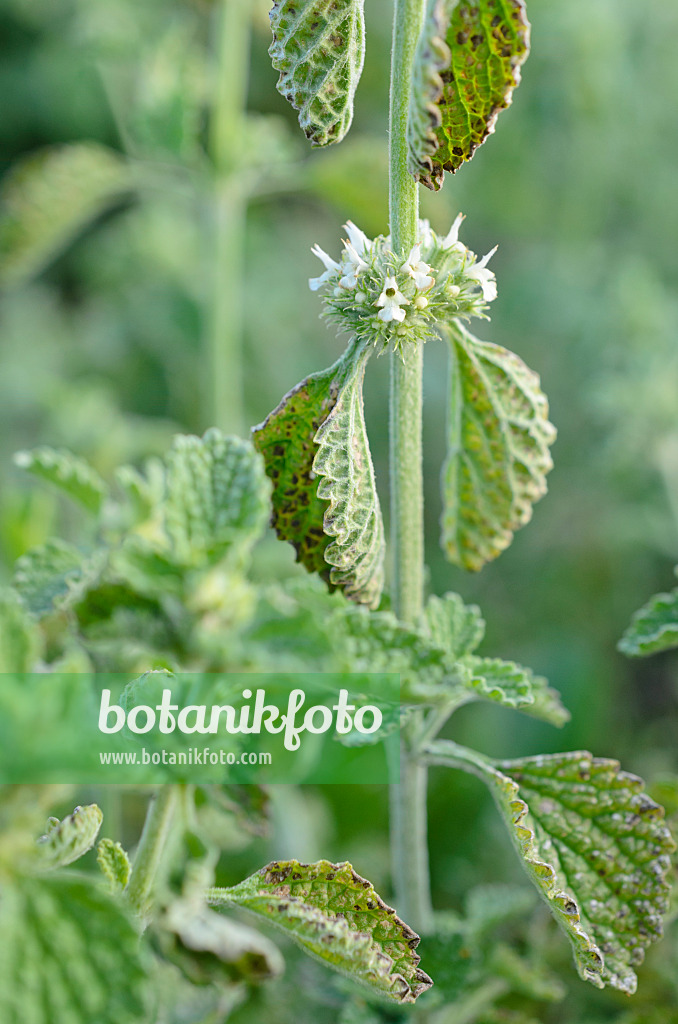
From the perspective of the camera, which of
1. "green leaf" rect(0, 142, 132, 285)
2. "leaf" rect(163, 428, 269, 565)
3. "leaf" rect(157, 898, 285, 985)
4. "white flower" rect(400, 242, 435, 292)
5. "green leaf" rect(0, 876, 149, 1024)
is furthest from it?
"green leaf" rect(0, 142, 132, 285)

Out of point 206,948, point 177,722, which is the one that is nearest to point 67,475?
point 177,722

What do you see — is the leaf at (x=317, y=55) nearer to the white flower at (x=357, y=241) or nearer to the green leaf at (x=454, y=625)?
the white flower at (x=357, y=241)

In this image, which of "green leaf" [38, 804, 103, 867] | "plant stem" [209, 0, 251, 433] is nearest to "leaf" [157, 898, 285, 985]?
"green leaf" [38, 804, 103, 867]

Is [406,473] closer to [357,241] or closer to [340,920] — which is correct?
[357,241]

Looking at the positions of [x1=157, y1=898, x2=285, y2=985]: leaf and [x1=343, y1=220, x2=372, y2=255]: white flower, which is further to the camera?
Result: [x1=157, y1=898, x2=285, y2=985]: leaf

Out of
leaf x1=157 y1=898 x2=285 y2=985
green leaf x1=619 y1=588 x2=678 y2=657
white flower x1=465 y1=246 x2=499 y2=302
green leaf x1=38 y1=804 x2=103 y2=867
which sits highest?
white flower x1=465 y1=246 x2=499 y2=302

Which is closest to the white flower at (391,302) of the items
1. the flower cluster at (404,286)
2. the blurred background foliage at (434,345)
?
the flower cluster at (404,286)

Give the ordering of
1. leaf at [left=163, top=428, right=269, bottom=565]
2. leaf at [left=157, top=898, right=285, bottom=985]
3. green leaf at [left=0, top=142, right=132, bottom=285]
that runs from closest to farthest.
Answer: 1. leaf at [left=163, top=428, right=269, bottom=565]
2. leaf at [left=157, top=898, right=285, bottom=985]
3. green leaf at [left=0, top=142, right=132, bottom=285]

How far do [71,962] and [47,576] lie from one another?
1.73ft

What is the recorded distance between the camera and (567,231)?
9.39 feet

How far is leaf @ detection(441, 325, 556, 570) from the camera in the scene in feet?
3.33

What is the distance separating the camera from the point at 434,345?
316 centimetres

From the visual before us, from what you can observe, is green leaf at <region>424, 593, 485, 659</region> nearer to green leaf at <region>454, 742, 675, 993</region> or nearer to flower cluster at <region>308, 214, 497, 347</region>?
green leaf at <region>454, 742, 675, 993</region>

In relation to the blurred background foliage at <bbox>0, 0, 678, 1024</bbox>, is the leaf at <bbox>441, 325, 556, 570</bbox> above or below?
below
